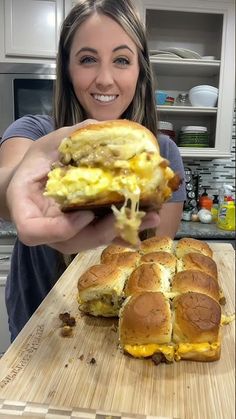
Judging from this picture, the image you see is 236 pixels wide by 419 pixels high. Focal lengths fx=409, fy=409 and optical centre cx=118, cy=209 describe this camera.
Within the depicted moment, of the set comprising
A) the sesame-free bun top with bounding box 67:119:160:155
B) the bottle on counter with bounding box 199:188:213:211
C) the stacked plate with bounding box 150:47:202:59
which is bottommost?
the bottle on counter with bounding box 199:188:213:211

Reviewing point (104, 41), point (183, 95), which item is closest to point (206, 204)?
point (183, 95)

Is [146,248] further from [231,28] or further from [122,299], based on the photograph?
[231,28]

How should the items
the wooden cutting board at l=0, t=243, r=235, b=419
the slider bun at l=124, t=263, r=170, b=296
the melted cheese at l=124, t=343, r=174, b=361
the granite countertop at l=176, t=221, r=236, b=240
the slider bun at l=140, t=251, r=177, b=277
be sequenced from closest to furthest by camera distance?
1. the wooden cutting board at l=0, t=243, r=235, b=419
2. the melted cheese at l=124, t=343, r=174, b=361
3. the slider bun at l=124, t=263, r=170, b=296
4. the slider bun at l=140, t=251, r=177, b=277
5. the granite countertop at l=176, t=221, r=236, b=240

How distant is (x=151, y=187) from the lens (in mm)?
366

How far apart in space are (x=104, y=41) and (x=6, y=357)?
0.58 metres

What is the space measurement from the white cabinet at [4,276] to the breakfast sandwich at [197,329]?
0.86m

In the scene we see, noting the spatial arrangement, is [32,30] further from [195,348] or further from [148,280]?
[195,348]

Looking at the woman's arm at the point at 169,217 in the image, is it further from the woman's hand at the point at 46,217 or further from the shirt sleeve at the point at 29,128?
the woman's hand at the point at 46,217

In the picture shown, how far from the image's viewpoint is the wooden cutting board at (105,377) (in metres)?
0.54

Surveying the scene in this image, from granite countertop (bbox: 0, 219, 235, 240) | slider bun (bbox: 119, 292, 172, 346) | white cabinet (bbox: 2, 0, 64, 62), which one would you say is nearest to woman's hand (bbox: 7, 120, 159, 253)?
slider bun (bbox: 119, 292, 172, 346)

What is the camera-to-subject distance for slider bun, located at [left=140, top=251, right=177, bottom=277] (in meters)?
0.85

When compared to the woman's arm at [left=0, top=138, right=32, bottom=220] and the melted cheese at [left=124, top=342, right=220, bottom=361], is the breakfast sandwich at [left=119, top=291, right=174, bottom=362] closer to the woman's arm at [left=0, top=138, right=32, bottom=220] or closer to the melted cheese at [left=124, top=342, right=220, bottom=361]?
the melted cheese at [left=124, top=342, right=220, bottom=361]

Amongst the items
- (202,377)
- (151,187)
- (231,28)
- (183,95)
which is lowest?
(202,377)

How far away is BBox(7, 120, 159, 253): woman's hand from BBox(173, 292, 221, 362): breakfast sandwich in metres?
0.29
